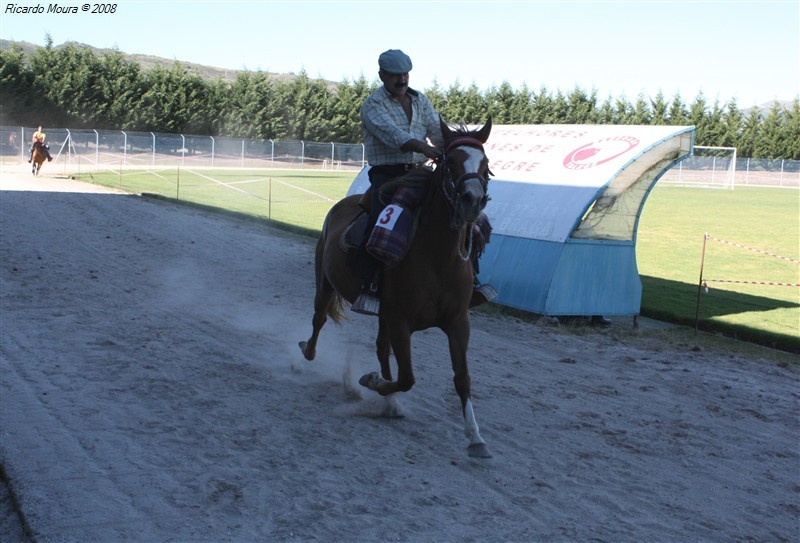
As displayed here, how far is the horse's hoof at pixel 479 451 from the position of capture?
584 cm

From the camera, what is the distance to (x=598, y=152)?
466 inches

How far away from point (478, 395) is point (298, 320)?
379 centimetres

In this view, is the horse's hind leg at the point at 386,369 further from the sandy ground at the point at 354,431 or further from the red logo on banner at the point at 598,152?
the red logo on banner at the point at 598,152

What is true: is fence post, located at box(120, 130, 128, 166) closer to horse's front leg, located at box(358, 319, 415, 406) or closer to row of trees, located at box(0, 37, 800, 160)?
row of trees, located at box(0, 37, 800, 160)

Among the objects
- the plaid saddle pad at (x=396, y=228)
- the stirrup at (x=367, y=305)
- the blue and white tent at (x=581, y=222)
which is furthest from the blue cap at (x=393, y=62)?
the blue and white tent at (x=581, y=222)

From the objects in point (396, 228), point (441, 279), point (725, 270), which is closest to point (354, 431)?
point (441, 279)

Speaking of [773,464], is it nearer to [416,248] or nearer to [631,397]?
[631,397]

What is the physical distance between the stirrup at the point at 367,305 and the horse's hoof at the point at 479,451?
124 cm

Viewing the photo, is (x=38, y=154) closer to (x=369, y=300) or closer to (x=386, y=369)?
(x=386, y=369)

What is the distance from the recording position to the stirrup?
240 inches

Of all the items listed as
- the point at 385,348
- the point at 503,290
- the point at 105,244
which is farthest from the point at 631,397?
the point at 105,244

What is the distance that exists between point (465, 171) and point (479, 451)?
205 cm

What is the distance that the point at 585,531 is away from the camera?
4.71 metres

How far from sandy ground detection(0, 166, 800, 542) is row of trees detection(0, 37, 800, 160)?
51.9 metres
